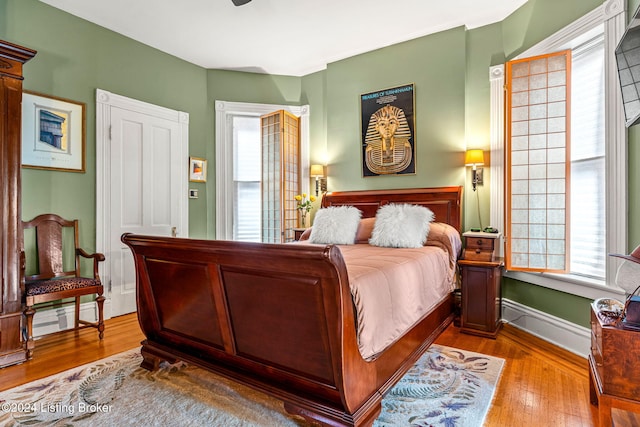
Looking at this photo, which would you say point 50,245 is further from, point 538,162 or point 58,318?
point 538,162

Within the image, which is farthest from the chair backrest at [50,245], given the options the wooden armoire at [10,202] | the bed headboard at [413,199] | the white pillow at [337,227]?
the bed headboard at [413,199]

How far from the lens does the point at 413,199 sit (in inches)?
152

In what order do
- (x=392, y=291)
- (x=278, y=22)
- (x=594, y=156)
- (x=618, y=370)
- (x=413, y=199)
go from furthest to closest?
1. (x=413, y=199)
2. (x=278, y=22)
3. (x=594, y=156)
4. (x=392, y=291)
5. (x=618, y=370)

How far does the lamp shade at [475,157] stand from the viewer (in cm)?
341

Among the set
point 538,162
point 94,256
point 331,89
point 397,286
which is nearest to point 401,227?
point 397,286

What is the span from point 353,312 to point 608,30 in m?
2.75

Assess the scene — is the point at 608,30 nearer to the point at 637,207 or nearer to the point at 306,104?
the point at 637,207

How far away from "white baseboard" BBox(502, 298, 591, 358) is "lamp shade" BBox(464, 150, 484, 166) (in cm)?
146

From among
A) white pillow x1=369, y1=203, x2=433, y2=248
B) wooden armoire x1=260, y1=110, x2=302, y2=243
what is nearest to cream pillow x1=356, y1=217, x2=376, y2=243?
white pillow x1=369, y1=203, x2=433, y2=248

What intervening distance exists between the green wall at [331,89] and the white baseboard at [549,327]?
7 cm

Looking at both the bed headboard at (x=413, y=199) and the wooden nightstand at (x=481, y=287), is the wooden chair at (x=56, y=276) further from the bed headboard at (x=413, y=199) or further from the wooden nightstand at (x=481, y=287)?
the wooden nightstand at (x=481, y=287)

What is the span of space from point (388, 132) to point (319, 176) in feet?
3.73

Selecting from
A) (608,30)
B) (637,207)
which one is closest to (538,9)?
(608,30)

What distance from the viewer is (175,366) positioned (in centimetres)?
239
